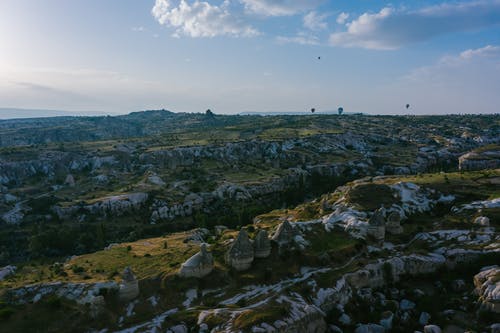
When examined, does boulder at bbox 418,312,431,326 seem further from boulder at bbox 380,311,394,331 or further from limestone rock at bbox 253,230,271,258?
limestone rock at bbox 253,230,271,258

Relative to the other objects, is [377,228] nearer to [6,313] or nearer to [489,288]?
[489,288]

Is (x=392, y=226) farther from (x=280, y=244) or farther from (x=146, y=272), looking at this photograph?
(x=146, y=272)

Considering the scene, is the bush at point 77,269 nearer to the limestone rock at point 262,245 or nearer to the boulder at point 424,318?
the limestone rock at point 262,245

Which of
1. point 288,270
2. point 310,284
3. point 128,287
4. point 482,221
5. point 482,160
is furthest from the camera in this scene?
point 482,160

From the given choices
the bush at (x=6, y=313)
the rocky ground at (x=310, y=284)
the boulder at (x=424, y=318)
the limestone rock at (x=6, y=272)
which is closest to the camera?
the rocky ground at (x=310, y=284)

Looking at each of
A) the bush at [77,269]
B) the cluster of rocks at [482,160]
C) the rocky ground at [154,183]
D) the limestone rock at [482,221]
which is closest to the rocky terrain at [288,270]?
the limestone rock at [482,221]

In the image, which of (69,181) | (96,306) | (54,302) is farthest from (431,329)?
(69,181)
